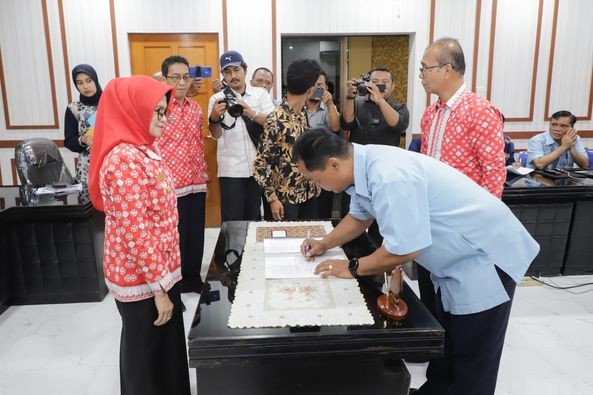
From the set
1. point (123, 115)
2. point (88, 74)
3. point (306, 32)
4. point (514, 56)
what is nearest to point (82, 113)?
point (88, 74)

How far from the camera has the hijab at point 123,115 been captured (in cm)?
138

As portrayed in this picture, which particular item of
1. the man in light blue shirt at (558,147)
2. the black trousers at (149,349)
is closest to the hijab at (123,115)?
the black trousers at (149,349)

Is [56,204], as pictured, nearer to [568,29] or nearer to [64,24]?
[64,24]

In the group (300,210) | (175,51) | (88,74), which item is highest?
(175,51)

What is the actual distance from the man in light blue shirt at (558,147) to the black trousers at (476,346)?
2.65 meters

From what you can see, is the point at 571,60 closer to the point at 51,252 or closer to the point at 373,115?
the point at 373,115

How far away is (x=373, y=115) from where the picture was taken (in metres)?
3.12

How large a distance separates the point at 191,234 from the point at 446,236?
1971mm

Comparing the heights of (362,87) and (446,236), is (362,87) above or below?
above

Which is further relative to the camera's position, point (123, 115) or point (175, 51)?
point (175, 51)

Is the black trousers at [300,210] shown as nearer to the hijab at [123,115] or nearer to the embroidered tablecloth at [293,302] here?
the embroidered tablecloth at [293,302]

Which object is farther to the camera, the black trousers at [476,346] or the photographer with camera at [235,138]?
the photographer with camera at [235,138]

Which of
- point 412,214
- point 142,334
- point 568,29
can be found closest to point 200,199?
point 142,334

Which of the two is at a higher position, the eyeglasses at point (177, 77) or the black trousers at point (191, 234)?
the eyeglasses at point (177, 77)
